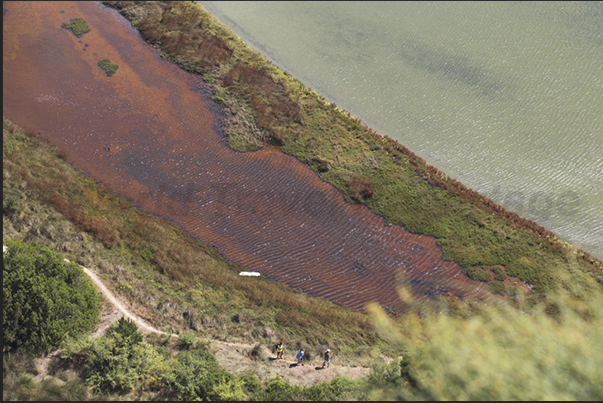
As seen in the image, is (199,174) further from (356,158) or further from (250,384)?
(250,384)

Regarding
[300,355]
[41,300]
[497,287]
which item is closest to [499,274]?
[497,287]

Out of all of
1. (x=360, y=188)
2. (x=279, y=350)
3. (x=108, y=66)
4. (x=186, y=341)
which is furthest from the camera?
(x=108, y=66)

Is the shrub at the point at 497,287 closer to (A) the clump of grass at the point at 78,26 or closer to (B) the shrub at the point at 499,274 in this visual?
(B) the shrub at the point at 499,274

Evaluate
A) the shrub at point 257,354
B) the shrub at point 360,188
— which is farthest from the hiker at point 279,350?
the shrub at point 360,188

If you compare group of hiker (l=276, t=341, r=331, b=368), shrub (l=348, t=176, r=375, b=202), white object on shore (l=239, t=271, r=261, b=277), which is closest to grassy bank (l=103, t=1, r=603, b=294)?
shrub (l=348, t=176, r=375, b=202)

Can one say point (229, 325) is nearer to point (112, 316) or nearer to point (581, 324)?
point (112, 316)
